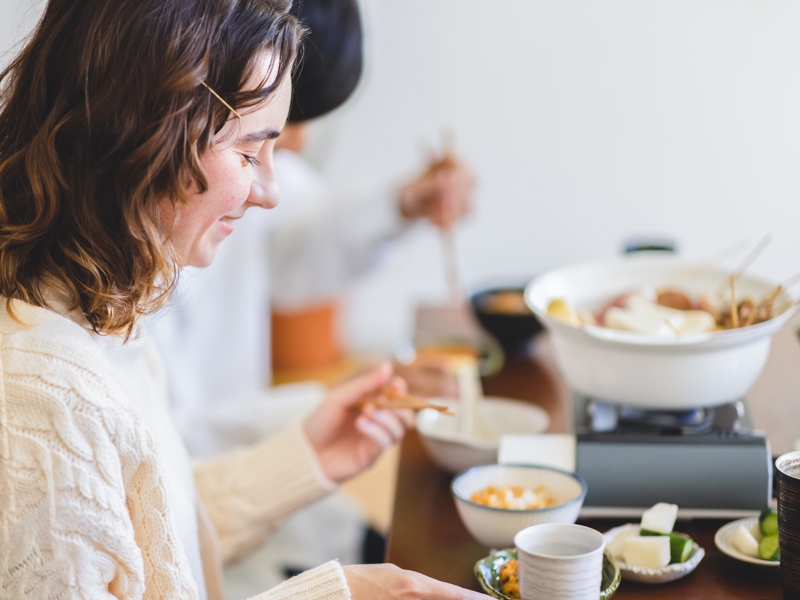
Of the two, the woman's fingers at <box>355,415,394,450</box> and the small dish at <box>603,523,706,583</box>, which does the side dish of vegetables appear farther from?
the woman's fingers at <box>355,415,394,450</box>

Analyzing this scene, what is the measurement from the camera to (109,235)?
72 cm

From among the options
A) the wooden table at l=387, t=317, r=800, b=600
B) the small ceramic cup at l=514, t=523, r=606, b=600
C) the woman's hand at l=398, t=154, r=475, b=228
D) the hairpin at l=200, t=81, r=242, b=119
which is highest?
the hairpin at l=200, t=81, r=242, b=119

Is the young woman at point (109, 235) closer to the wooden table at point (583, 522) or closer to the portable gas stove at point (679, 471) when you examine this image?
the wooden table at point (583, 522)

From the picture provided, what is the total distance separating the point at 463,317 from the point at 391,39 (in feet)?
6.23

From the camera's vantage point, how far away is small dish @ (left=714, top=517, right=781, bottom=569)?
76 centimetres

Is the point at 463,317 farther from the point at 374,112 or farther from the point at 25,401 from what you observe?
the point at 374,112

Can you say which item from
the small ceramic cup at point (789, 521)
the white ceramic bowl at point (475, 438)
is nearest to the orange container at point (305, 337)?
the white ceramic bowl at point (475, 438)

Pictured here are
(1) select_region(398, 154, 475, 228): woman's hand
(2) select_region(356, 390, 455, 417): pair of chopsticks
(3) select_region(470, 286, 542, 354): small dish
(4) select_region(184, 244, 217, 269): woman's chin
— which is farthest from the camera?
(1) select_region(398, 154, 475, 228): woman's hand

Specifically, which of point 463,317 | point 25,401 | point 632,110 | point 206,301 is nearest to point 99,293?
point 25,401

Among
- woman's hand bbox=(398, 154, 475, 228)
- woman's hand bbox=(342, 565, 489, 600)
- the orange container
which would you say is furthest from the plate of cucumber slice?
the orange container

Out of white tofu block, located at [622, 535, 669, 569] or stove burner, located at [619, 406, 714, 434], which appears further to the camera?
stove burner, located at [619, 406, 714, 434]

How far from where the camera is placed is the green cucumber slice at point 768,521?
0.79 m

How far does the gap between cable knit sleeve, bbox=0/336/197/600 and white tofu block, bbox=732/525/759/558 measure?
61cm

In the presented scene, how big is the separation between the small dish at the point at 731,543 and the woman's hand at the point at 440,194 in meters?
1.06
